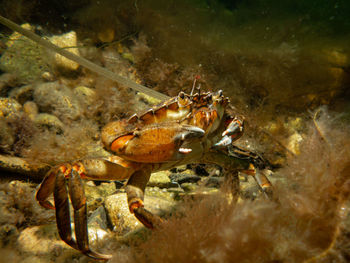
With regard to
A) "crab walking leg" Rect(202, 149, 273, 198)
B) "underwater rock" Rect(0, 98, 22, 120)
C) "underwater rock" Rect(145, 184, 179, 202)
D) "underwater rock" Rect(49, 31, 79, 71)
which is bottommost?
"underwater rock" Rect(145, 184, 179, 202)

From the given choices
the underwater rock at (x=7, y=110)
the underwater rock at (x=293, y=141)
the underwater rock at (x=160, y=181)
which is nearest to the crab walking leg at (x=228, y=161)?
the underwater rock at (x=160, y=181)

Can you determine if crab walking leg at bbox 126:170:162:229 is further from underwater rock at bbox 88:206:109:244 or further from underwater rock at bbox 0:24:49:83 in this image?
underwater rock at bbox 0:24:49:83

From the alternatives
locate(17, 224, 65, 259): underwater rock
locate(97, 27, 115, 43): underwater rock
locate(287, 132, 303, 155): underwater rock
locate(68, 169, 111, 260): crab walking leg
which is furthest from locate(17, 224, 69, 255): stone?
locate(97, 27, 115, 43): underwater rock

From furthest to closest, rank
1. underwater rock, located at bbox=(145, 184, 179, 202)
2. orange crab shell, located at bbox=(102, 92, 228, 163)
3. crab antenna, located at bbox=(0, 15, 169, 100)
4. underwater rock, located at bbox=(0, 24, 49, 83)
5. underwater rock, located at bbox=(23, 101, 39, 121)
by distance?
underwater rock, located at bbox=(0, 24, 49, 83), underwater rock, located at bbox=(23, 101, 39, 121), underwater rock, located at bbox=(145, 184, 179, 202), crab antenna, located at bbox=(0, 15, 169, 100), orange crab shell, located at bbox=(102, 92, 228, 163)

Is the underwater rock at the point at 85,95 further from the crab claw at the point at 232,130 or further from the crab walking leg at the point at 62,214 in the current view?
the crab claw at the point at 232,130

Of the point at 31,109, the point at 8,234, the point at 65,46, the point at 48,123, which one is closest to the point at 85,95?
the point at 31,109

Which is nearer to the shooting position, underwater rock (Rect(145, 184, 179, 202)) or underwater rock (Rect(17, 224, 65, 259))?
underwater rock (Rect(17, 224, 65, 259))

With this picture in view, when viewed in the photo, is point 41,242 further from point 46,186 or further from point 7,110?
point 7,110
